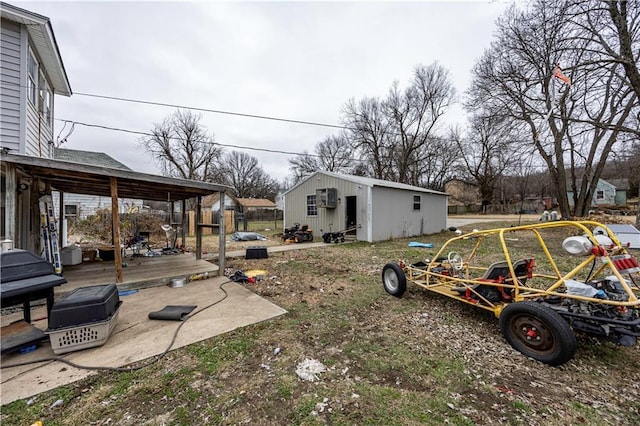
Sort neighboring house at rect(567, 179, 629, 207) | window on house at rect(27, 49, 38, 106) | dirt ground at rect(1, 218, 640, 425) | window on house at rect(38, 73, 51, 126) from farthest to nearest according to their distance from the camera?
1. neighboring house at rect(567, 179, 629, 207)
2. window on house at rect(38, 73, 51, 126)
3. window on house at rect(27, 49, 38, 106)
4. dirt ground at rect(1, 218, 640, 425)

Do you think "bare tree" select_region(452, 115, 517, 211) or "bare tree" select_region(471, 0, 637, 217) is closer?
"bare tree" select_region(471, 0, 637, 217)

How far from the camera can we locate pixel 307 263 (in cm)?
750

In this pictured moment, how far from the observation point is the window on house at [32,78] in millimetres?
5736

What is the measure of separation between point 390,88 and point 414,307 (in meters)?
25.7

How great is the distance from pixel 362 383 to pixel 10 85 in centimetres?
841

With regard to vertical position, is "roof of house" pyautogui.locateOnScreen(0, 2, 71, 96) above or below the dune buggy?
above

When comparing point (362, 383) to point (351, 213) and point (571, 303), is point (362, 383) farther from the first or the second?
point (351, 213)

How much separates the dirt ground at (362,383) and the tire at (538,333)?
0.13 metres

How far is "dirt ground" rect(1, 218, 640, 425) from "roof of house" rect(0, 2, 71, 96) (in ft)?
23.8

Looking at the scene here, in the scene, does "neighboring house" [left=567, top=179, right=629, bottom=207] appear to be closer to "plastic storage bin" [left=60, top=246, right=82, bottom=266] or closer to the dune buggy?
the dune buggy

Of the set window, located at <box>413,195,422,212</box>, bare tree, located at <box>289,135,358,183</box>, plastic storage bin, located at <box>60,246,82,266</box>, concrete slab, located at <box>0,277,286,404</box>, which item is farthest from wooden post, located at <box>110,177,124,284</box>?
bare tree, located at <box>289,135,358,183</box>

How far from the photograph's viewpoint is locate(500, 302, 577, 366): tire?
2.42 m

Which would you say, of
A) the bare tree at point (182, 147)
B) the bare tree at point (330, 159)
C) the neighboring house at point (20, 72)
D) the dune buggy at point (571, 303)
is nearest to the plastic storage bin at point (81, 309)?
the dune buggy at point (571, 303)

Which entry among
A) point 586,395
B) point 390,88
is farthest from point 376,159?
point 586,395
